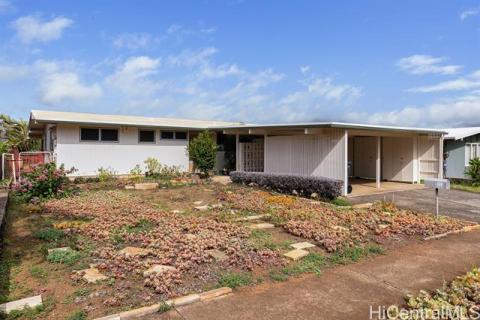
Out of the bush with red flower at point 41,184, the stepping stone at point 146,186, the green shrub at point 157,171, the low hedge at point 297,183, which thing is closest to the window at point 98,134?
the green shrub at point 157,171

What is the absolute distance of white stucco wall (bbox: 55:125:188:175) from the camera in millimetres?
14219

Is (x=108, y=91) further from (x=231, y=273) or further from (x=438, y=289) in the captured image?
(x=438, y=289)

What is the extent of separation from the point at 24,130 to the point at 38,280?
22888mm

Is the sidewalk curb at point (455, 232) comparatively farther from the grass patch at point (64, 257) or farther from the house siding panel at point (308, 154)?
the grass patch at point (64, 257)

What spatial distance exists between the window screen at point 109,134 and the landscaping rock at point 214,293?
12904mm

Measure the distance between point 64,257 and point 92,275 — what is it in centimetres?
93

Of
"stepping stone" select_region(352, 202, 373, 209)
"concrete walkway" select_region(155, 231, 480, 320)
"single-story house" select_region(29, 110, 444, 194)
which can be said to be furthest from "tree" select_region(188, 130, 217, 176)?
"concrete walkway" select_region(155, 231, 480, 320)

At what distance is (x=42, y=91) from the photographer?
76.6 feet

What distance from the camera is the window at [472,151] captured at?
16.2 metres

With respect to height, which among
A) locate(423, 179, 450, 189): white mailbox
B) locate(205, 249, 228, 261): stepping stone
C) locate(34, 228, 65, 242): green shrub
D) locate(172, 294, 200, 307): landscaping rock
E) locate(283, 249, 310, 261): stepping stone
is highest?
locate(423, 179, 450, 189): white mailbox

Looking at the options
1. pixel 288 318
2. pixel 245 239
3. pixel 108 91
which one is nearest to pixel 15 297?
pixel 288 318

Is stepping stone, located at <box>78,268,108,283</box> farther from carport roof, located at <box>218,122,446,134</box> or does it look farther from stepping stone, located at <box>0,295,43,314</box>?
carport roof, located at <box>218,122,446,134</box>

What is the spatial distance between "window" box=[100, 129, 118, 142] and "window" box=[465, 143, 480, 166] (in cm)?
1683

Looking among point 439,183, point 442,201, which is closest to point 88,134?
point 439,183
